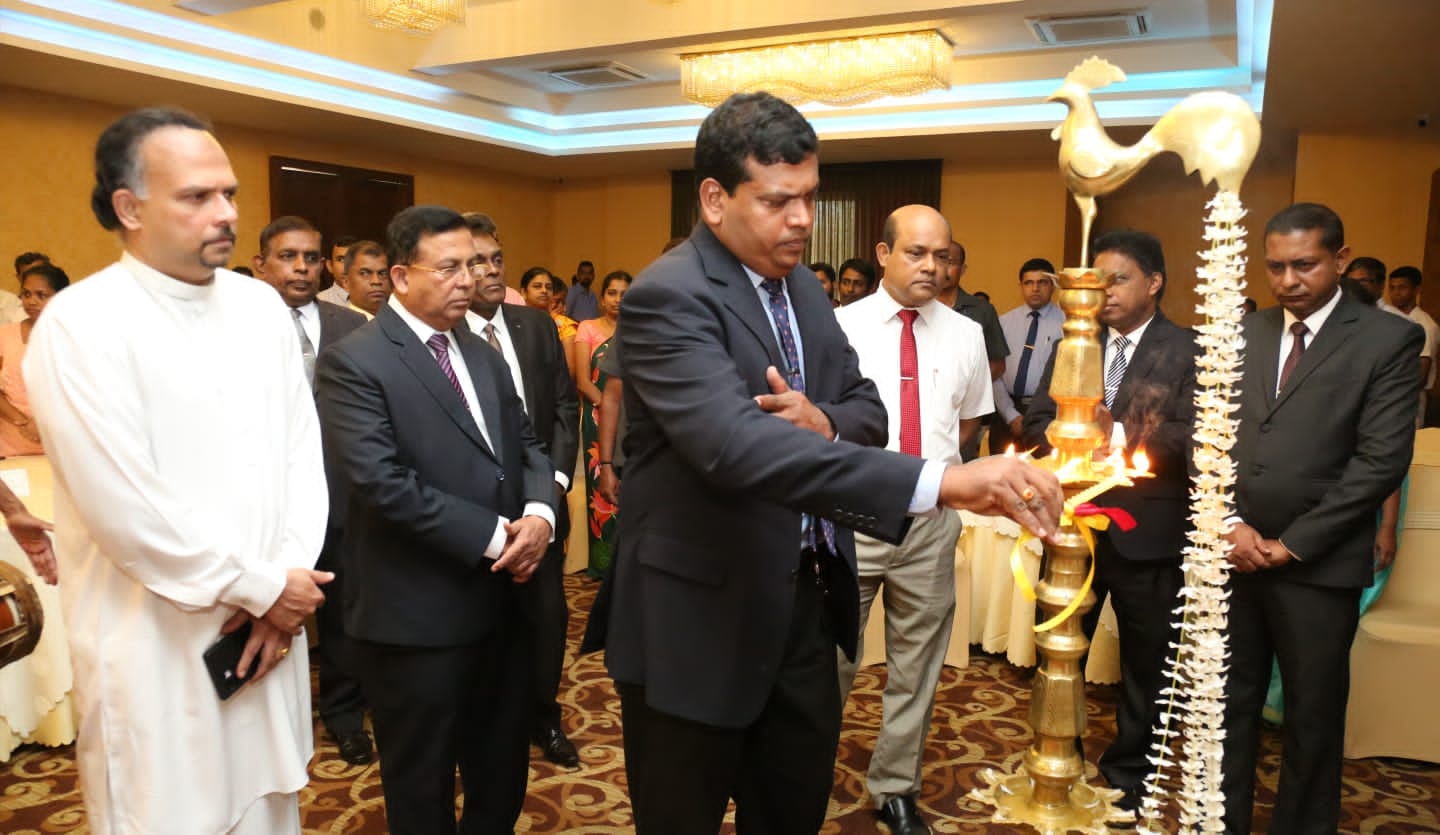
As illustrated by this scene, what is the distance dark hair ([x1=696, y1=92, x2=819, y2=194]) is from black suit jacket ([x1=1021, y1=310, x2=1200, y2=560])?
57.2 inches

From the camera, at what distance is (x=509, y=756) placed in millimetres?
2553

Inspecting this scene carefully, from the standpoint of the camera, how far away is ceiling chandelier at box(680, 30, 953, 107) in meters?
7.49

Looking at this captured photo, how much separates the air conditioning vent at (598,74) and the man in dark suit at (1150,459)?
744 cm

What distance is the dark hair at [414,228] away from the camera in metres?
2.47

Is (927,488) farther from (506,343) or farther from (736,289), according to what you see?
(506,343)

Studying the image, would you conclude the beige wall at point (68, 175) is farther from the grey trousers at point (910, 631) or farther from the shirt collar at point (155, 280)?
the grey trousers at point (910, 631)

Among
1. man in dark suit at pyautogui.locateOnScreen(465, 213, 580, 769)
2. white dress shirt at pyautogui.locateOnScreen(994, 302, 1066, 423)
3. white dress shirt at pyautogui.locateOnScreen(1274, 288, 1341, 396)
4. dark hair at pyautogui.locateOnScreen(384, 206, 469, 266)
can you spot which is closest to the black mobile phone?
dark hair at pyautogui.locateOnScreen(384, 206, 469, 266)

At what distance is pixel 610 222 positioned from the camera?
14148 mm

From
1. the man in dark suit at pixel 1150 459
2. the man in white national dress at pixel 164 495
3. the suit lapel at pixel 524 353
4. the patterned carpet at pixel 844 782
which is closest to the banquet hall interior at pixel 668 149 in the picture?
the patterned carpet at pixel 844 782

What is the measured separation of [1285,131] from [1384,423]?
27.6 ft

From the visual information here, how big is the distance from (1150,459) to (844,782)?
1428 mm

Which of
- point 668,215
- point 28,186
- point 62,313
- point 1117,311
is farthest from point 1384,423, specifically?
point 668,215

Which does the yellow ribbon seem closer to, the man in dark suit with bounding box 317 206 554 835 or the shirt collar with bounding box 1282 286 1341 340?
the man in dark suit with bounding box 317 206 554 835

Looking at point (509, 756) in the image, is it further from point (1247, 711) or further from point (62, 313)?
point (1247, 711)
